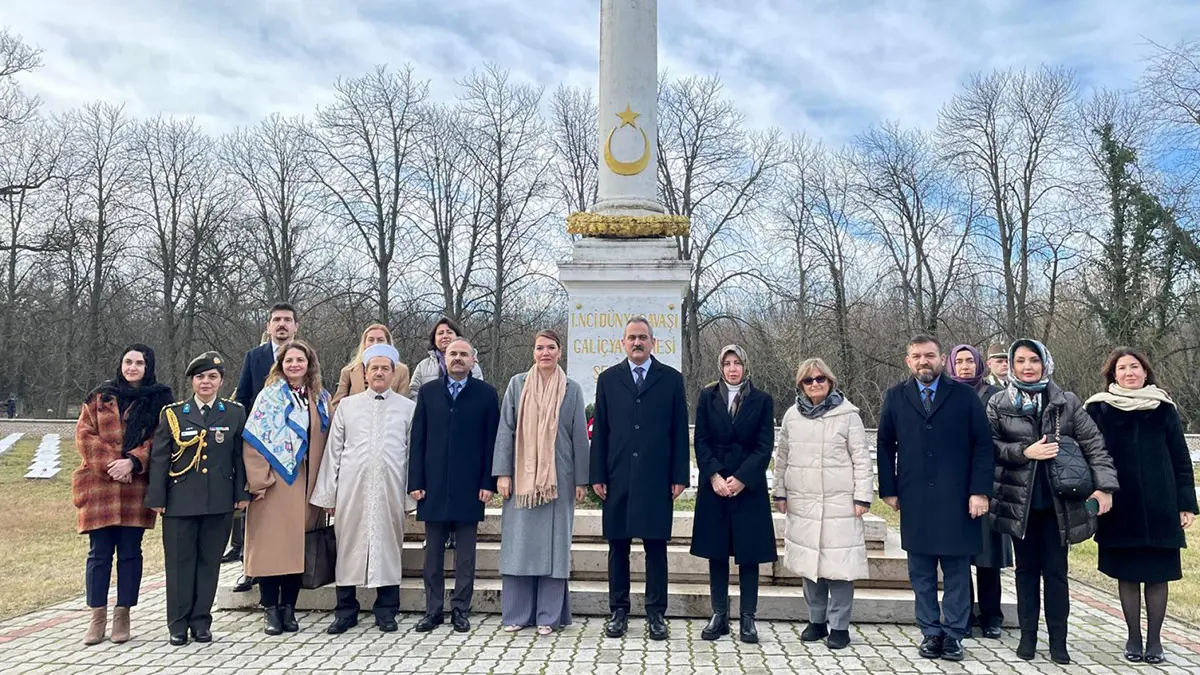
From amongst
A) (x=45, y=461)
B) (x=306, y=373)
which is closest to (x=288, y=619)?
(x=306, y=373)

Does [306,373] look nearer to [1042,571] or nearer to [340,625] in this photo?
[340,625]

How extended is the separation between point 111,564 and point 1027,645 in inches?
214

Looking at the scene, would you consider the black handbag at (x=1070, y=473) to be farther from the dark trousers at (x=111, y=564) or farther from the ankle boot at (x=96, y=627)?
the ankle boot at (x=96, y=627)

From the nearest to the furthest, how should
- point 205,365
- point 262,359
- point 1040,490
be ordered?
point 1040,490 < point 205,365 < point 262,359

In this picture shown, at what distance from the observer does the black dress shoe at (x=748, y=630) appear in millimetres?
4812

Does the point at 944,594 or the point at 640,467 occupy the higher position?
the point at 640,467

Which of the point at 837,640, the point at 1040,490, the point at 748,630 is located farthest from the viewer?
the point at 748,630

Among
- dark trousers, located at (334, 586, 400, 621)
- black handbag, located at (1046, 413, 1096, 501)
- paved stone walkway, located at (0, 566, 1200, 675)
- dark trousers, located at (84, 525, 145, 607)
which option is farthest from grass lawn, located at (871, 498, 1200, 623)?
dark trousers, located at (84, 525, 145, 607)

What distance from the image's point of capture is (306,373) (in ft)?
17.5

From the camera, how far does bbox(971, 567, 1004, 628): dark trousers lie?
201 inches

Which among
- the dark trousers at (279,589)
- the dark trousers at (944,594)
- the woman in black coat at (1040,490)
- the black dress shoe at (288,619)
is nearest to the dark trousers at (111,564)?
the dark trousers at (279,589)

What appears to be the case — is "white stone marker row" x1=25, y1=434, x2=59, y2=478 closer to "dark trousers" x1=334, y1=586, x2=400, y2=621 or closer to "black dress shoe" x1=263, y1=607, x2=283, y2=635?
"black dress shoe" x1=263, y1=607, x2=283, y2=635

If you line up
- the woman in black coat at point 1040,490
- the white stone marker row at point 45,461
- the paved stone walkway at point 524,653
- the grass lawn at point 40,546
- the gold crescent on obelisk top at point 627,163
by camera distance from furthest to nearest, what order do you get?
the white stone marker row at point 45,461 < the gold crescent on obelisk top at point 627,163 < the grass lawn at point 40,546 < the woman in black coat at point 1040,490 < the paved stone walkway at point 524,653

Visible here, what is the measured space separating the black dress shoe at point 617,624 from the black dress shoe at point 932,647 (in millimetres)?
1718
